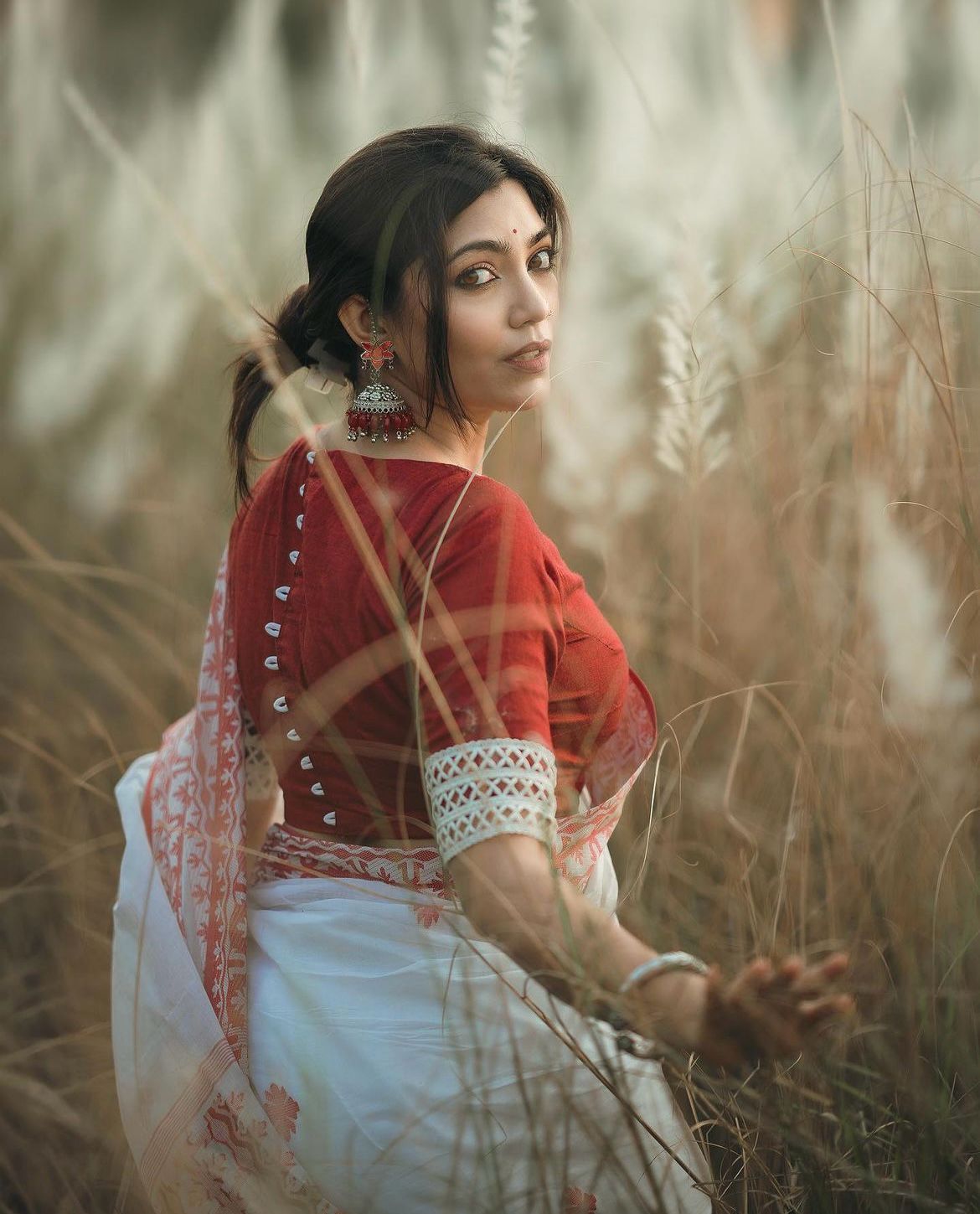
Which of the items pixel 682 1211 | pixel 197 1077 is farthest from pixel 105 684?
pixel 682 1211

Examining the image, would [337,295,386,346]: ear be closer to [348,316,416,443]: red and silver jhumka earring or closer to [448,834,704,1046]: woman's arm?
[348,316,416,443]: red and silver jhumka earring

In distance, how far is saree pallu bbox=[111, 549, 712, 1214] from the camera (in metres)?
0.83

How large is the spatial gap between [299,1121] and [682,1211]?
29 centimetres

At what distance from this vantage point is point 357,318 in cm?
92

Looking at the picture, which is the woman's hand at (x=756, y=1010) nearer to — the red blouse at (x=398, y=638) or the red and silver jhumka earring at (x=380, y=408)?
the red blouse at (x=398, y=638)

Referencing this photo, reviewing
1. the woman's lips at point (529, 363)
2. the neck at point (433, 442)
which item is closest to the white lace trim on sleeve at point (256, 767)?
the neck at point (433, 442)

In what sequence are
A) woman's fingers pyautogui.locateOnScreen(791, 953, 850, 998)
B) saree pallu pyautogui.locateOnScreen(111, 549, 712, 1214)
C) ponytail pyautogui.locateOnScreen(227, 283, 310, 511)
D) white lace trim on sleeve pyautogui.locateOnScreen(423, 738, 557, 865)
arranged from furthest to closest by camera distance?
ponytail pyautogui.locateOnScreen(227, 283, 310, 511)
saree pallu pyautogui.locateOnScreen(111, 549, 712, 1214)
white lace trim on sleeve pyautogui.locateOnScreen(423, 738, 557, 865)
woman's fingers pyautogui.locateOnScreen(791, 953, 850, 998)

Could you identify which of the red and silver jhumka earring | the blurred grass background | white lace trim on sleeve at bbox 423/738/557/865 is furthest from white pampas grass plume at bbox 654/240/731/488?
white lace trim on sleeve at bbox 423/738/557/865

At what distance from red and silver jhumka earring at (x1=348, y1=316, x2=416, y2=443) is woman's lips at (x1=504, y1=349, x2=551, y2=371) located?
0.29 ft

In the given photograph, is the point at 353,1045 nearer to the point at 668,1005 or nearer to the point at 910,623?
the point at 668,1005

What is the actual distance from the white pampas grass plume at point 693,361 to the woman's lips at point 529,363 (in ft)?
0.44

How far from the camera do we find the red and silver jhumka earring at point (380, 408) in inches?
35.5

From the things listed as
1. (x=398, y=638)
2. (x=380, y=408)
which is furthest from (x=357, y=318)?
(x=398, y=638)

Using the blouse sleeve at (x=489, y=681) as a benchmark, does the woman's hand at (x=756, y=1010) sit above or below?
below
